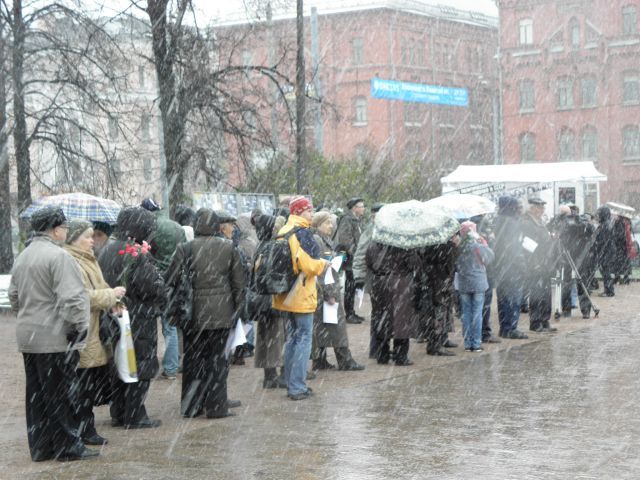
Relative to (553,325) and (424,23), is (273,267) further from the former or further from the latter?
(424,23)

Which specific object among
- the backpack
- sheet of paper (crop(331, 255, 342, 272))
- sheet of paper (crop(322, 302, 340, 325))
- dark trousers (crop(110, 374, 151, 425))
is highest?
the backpack

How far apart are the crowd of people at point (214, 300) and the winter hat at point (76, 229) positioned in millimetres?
10

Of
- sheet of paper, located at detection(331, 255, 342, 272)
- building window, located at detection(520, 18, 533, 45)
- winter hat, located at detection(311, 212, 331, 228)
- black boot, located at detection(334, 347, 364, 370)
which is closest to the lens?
winter hat, located at detection(311, 212, 331, 228)

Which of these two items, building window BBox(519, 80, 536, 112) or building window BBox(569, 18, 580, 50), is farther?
building window BBox(519, 80, 536, 112)

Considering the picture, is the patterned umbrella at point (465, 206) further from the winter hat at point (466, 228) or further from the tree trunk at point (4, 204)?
the tree trunk at point (4, 204)

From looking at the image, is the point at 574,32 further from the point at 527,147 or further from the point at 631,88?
the point at 527,147

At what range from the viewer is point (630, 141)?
63.7m

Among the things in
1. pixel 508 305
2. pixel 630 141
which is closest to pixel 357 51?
pixel 630 141

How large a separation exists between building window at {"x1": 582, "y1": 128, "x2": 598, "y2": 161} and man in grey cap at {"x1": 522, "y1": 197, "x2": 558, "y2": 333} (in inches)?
1988

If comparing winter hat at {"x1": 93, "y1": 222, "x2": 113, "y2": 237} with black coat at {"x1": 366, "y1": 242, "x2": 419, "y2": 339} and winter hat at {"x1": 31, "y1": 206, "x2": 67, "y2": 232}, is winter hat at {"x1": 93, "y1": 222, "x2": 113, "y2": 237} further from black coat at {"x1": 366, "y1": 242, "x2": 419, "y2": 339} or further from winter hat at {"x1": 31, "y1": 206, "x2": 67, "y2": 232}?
black coat at {"x1": 366, "y1": 242, "x2": 419, "y2": 339}

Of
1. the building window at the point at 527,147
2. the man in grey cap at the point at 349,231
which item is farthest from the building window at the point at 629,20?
the man in grey cap at the point at 349,231

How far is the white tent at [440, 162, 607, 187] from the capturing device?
30500 mm

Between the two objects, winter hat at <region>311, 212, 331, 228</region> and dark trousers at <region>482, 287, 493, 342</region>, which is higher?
winter hat at <region>311, 212, 331, 228</region>

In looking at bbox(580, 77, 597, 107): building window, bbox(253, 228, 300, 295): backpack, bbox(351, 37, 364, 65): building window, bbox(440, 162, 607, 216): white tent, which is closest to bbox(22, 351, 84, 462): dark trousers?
bbox(253, 228, 300, 295): backpack
